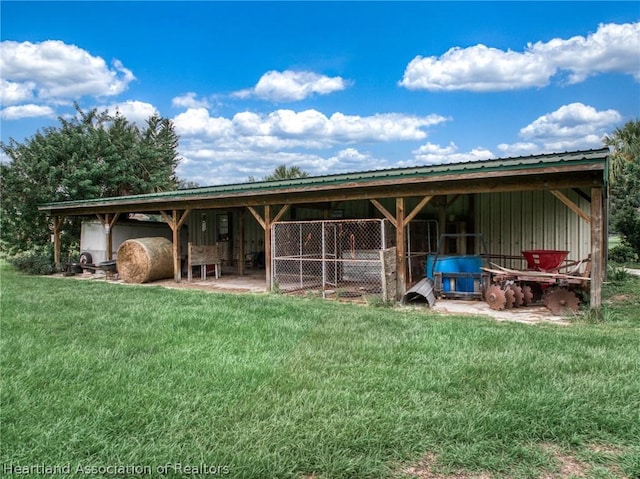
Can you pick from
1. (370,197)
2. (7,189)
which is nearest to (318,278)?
(370,197)

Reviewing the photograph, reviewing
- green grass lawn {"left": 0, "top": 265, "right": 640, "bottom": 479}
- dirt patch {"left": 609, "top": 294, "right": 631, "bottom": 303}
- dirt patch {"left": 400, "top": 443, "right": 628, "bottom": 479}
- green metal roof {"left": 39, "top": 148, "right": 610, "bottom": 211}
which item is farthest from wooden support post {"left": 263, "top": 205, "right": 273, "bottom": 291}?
dirt patch {"left": 400, "top": 443, "right": 628, "bottom": 479}

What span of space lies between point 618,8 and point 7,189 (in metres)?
20.7

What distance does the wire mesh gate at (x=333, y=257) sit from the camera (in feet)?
32.6

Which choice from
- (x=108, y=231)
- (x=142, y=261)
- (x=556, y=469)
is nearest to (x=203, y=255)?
(x=142, y=261)

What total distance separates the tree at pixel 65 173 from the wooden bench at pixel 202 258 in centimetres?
803

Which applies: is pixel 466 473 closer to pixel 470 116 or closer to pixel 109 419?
pixel 109 419

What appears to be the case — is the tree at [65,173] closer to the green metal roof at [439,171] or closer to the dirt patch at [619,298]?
the green metal roof at [439,171]

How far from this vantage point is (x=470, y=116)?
1897 centimetres

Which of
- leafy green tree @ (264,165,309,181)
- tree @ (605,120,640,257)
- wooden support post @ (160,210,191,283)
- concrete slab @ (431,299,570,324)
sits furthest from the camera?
leafy green tree @ (264,165,309,181)

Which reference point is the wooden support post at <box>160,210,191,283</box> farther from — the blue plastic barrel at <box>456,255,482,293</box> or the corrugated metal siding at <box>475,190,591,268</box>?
the corrugated metal siding at <box>475,190,591,268</box>

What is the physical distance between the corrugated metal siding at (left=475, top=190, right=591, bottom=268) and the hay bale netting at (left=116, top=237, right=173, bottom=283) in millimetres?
8856

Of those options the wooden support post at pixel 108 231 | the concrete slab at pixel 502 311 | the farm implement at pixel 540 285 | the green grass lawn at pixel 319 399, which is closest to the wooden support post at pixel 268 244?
the concrete slab at pixel 502 311

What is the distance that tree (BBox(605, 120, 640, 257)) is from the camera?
1759cm

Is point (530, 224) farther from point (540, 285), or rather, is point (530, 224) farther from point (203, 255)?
point (203, 255)
